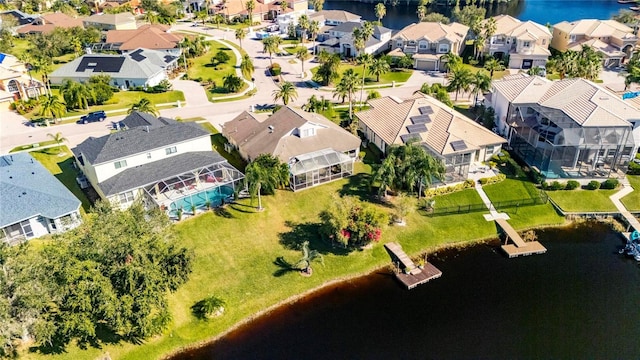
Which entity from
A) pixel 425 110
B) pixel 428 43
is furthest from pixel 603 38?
pixel 425 110

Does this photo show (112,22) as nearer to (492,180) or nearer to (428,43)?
(428,43)

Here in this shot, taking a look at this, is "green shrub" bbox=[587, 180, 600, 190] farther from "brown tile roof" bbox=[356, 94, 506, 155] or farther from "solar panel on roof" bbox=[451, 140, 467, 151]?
"solar panel on roof" bbox=[451, 140, 467, 151]

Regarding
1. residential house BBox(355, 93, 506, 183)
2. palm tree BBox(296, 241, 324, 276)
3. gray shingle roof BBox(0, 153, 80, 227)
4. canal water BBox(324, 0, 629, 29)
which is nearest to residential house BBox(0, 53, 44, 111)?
gray shingle roof BBox(0, 153, 80, 227)

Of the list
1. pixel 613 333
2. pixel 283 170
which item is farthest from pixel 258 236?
pixel 613 333

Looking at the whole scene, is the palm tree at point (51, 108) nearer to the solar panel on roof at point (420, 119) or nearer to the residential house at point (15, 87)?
the residential house at point (15, 87)

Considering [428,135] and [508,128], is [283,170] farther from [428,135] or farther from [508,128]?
[508,128]
